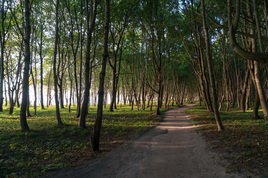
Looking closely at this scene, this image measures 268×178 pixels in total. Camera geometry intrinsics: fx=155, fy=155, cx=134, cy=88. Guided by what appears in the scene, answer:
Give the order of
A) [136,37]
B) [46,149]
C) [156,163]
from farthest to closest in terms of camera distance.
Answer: [136,37], [46,149], [156,163]

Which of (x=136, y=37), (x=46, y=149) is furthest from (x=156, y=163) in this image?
(x=136, y=37)

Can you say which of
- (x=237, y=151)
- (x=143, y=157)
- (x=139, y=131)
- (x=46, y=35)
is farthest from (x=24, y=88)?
(x=46, y=35)

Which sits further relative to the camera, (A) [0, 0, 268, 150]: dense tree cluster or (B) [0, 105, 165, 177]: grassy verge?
(A) [0, 0, 268, 150]: dense tree cluster

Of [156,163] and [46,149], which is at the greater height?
[156,163]

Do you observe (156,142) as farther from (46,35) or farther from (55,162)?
(46,35)

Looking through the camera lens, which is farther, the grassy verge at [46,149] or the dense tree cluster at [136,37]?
the dense tree cluster at [136,37]

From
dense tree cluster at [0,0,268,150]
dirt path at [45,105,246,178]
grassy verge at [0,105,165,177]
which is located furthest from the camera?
dense tree cluster at [0,0,268,150]

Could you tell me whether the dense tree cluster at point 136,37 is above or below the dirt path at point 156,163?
above

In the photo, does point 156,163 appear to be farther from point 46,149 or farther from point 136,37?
point 136,37

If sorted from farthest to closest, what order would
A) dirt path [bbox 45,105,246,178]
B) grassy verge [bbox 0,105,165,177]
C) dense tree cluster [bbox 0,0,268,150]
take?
dense tree cluster [bbox 0,0,268,150] → grassy verge [bbox 0,105,165,177] → dirt path [bbox 45,105,246,178]

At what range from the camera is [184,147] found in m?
6.65

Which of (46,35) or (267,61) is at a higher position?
(46,35)

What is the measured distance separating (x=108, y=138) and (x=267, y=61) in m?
7.60

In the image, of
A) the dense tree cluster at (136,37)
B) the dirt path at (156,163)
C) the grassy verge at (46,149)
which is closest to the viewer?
the dirt path at (156,163)
